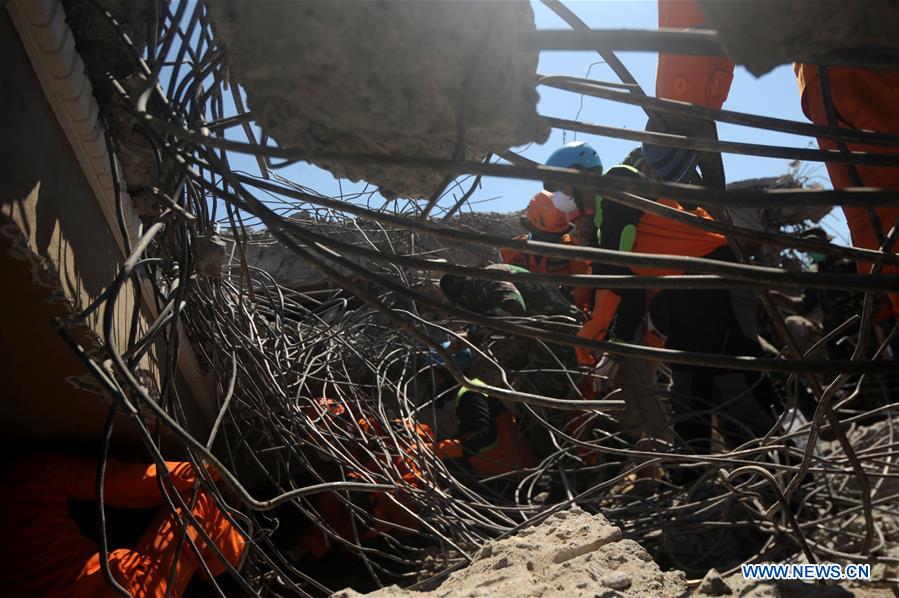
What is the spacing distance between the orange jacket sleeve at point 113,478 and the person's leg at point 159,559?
0.12m

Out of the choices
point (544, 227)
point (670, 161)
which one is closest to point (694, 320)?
point (670, 161)

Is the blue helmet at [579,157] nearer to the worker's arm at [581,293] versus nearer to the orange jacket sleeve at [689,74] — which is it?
the worker's arm at [581,293]

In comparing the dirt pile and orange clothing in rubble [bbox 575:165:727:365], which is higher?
orange clothing in rubble [bbox 575:165:727:365]

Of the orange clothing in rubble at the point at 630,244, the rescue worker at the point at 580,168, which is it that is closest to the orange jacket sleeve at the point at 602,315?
the orange clothing in rubble at the point at 630,244

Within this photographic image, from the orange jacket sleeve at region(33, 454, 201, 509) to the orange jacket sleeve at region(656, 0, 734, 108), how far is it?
2.49 meters

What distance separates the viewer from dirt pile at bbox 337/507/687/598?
117 centimetres

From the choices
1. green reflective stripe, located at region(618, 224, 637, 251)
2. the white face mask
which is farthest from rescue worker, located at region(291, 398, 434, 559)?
the white face mask

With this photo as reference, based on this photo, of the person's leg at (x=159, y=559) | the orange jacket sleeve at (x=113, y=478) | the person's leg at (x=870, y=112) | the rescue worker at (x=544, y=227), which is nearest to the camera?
the person's leg at (x=870, y=112)

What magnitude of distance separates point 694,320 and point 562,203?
6.77 ft

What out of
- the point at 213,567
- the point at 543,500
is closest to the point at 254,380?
the point at 213,567

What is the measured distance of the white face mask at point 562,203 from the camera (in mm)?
5020

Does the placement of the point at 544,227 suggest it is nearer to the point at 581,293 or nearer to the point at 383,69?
the point at 581,293

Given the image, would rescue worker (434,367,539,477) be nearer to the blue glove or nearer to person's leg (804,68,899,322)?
the blue glove

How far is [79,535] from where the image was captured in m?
2.38
